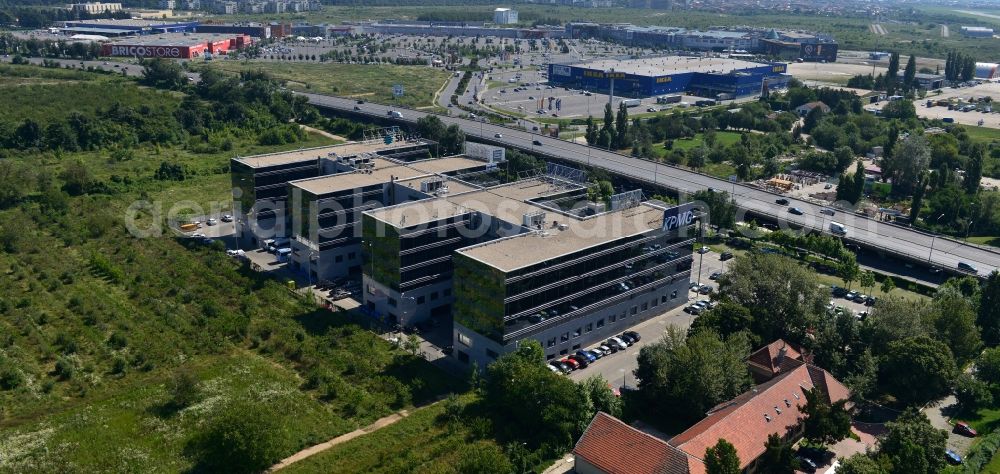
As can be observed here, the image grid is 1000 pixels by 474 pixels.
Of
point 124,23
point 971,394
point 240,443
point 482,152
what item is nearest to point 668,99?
point 482,152

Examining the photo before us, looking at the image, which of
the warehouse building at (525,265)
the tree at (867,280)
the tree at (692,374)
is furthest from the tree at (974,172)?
the tree at (692,374)

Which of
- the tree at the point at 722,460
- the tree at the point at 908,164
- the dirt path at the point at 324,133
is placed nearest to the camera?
the tree at the point at 722,460

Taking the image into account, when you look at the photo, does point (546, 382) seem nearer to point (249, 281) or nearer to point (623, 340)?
point (623, 340)

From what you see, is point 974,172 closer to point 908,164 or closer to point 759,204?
point 908,164

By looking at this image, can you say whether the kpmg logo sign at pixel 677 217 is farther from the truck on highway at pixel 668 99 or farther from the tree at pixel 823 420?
the truck on highway at pixel 668 99

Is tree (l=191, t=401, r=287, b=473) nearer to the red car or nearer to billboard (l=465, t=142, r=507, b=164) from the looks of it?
the red car

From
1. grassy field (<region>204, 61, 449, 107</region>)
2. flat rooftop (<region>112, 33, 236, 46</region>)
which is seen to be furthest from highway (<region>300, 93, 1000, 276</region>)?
flat rooftop (<region>112, 33, 236, 46</region>)
